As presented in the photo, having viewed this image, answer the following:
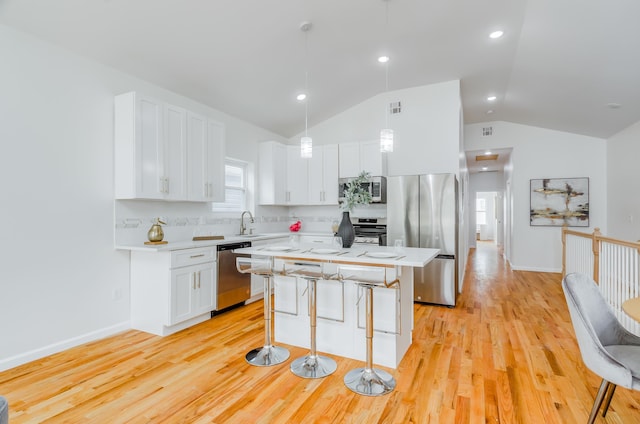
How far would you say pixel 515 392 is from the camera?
7.57 ft

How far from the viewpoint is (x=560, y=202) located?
6.80 meters

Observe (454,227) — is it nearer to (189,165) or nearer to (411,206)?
(411,206)

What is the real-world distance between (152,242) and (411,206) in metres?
3.31

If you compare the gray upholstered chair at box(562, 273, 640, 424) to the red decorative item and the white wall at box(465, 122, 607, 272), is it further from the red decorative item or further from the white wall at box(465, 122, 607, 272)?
the white wall at box(465, 122, 607, 272)

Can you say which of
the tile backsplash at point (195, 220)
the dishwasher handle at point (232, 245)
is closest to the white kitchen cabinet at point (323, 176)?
the tile backsplash at point (195, 220)

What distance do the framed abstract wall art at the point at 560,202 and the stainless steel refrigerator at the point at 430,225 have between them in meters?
3.75

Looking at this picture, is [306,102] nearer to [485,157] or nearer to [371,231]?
[371,231]

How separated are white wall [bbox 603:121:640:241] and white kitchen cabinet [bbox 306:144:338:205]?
4929 millimetres

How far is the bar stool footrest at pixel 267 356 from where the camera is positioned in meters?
2.73

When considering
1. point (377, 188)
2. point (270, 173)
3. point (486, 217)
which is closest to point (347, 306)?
point (377, 188)

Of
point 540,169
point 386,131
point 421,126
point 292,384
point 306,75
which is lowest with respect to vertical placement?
point 292,384

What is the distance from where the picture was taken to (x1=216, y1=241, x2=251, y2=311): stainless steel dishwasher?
154 inches

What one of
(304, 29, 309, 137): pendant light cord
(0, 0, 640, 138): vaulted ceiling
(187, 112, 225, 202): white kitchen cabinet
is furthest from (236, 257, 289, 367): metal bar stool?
(304, 29, 309, 137): pendant light cord

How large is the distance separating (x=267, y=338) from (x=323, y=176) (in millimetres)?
3306
